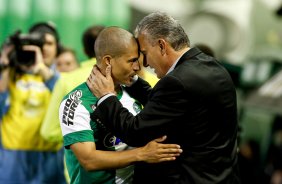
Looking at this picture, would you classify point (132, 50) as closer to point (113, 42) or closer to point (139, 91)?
point (113, 42)

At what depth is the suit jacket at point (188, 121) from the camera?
318cm

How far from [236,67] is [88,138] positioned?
174 centimetres

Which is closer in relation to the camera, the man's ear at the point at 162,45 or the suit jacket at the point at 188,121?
the suit jacket at the point at 188,121

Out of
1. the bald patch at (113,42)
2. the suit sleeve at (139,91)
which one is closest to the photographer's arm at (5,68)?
the suit sleeve at (139,91)

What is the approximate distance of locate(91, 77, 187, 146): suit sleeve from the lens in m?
3.17

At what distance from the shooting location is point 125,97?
357 centimetres

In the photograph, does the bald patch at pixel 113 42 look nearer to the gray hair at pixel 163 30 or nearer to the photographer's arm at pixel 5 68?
the gray hair at pixel 163 30

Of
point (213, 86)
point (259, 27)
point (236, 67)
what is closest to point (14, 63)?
point (236, 67)

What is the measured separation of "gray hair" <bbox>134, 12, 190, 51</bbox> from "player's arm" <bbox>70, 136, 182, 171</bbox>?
46 centimetres

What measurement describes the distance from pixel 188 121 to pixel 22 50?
86.8 inches

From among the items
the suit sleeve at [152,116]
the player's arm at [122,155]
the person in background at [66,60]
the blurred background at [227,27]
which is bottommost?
the blurred background at [227,27]

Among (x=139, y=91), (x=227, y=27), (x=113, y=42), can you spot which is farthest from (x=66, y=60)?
(x=227, y=27)

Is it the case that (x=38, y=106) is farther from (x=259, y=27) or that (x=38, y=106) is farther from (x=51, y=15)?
Result: (x=259, y=27)

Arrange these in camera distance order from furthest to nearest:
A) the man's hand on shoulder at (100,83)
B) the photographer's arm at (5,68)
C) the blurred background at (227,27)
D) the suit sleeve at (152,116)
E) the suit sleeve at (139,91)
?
the blurred background at (227,27) → the photographer's arm at (5,68) → the suit sleeve at (139,91) → the man's hand on shoulder at (100,83) → the suit sleeve at (152,116)
